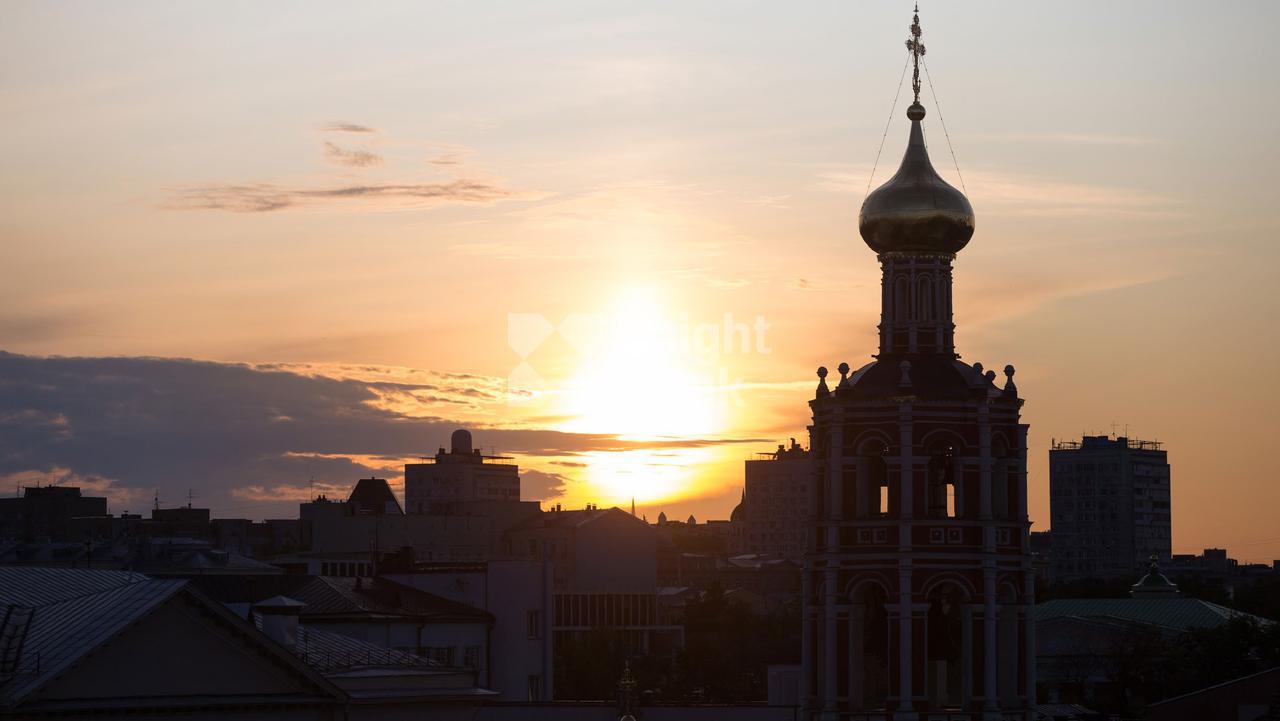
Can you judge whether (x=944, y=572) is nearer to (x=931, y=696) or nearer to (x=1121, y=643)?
(x=931, y=696)

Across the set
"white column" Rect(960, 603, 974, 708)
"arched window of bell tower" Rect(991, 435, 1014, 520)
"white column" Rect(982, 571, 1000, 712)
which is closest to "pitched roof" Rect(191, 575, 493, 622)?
"white column" Rect(960, 603, 974, 708)

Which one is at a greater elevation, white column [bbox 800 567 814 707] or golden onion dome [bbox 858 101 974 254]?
golden onion dome [bbox 858 101 974 254]

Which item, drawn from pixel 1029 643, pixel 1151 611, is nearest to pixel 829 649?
pixel 1029 643

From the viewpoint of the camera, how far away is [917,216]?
67.6 meters

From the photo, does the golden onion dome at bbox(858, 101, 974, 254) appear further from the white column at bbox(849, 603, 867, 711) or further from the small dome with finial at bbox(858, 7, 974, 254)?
the white column at bbox(849, 603, 867, 711)

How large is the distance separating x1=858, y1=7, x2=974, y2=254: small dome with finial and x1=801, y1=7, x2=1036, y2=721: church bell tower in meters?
0.06

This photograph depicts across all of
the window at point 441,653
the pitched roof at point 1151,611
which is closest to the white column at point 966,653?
the window at point 441,653

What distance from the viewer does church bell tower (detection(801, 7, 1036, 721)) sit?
64938 mm

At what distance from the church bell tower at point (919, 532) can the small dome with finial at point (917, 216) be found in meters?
0.06

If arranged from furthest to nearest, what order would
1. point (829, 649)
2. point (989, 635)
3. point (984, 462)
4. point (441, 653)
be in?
point (441, 653)
point (829, 649)
point (984, 462)
point (989, 635)

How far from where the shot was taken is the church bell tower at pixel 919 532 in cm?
6494

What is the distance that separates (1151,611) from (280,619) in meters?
90.5

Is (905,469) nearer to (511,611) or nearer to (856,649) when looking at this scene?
(856,649)

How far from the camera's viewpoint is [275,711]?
199 ft
